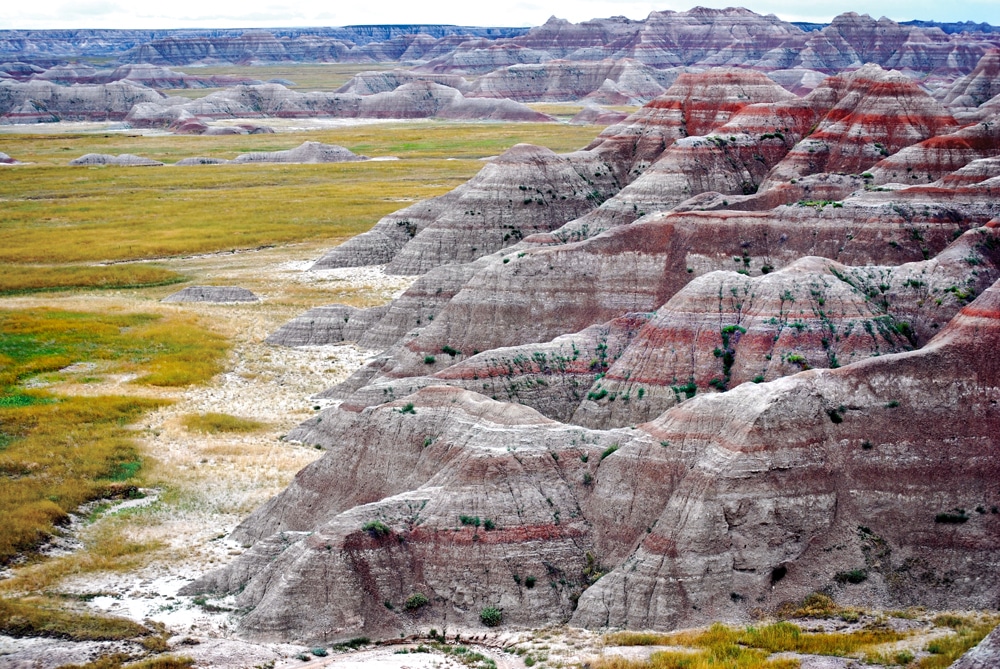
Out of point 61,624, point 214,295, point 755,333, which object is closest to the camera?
point 61,624

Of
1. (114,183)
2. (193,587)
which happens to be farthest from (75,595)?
(114,183)

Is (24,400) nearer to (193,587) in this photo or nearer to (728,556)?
(193,587)

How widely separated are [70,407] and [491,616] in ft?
→ 95.0

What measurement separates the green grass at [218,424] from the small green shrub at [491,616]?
21289mm

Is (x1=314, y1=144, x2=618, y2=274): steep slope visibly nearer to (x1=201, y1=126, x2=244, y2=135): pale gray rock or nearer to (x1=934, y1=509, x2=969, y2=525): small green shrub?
(x1=934, y1=509, x2=969, y2=525): small green shrub

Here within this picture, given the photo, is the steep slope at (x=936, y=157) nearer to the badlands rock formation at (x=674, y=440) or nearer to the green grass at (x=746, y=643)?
the badlands rock formation at (x=674, y=440)

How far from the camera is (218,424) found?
160 ft

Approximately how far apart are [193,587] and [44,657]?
203 inches

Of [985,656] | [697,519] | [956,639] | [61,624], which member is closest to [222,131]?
[61,624]

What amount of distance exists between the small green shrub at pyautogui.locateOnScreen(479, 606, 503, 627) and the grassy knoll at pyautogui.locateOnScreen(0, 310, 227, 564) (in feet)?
49.7

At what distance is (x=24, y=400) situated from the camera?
5338 centimetres

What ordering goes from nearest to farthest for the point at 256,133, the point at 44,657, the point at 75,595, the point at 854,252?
1. the point at 44,657
2. the point at 75,595
3. the point at 854,252
4. the point at 256,133

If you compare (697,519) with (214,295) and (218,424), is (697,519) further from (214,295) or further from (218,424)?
(214,295)

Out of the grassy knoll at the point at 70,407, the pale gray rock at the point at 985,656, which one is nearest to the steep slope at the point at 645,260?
the grassy knoll at the point at 70,407
